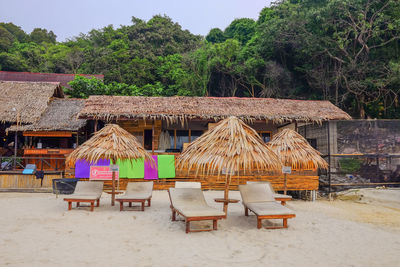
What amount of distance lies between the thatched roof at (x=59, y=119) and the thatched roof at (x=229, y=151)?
8.55 m

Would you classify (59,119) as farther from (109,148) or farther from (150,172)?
(109,148)

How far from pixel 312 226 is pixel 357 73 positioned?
50.2 feet

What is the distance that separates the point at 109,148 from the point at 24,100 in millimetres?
9758

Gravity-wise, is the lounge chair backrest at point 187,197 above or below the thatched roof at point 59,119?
below

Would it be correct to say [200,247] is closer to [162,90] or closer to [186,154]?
[186,154]

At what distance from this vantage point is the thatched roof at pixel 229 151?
238 inches

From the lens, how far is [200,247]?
464 centimetres

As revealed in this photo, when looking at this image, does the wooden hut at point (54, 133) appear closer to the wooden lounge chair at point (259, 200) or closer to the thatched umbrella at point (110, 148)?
the thatched umbrella at point (110, 148)

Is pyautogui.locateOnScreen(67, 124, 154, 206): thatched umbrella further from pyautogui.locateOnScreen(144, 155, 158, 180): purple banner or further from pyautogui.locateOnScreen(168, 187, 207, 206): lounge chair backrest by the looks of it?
pyautogui.locateOnScreen(144, 155, 158, 180): purple banner

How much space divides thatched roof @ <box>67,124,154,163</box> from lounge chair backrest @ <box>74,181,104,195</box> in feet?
2.28

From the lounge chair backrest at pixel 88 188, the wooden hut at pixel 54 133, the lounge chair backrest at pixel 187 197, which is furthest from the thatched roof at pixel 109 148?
the wooden hut at pixel 54 133

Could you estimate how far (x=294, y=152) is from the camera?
9.16 m

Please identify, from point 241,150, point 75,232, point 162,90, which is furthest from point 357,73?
point 75,232

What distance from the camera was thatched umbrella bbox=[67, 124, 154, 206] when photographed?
24.8ft
